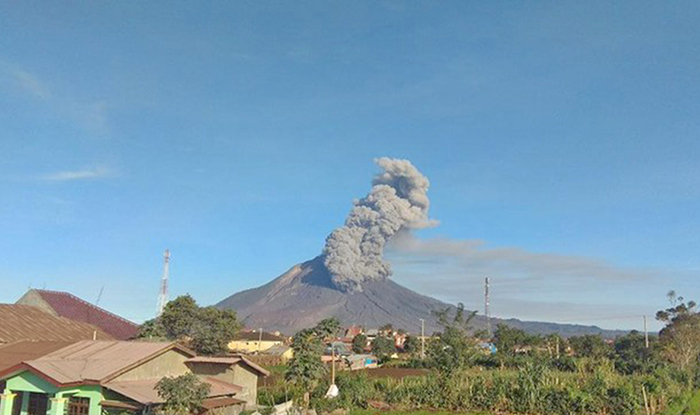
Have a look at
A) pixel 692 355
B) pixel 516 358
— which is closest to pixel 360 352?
pixel 516 358

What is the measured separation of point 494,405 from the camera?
Answer: 31375 millimetres

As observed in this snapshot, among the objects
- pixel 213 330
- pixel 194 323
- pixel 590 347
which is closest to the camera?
pixel 213 330

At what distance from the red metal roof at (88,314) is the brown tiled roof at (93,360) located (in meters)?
30.6

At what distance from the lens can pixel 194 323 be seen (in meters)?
55.6

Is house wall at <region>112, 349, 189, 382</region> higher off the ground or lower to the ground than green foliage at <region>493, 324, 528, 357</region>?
lower

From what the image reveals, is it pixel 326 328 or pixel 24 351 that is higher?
pixel 326 328

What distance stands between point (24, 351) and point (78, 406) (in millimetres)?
9954

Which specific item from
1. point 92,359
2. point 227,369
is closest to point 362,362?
point 227,369

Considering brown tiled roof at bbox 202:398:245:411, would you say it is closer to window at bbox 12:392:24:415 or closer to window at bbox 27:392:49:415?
window at bbox 27:392:49:415

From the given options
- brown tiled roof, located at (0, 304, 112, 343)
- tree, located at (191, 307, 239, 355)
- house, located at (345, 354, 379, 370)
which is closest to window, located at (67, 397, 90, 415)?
brown tiled roof, located at (0, 304, 112, 343)

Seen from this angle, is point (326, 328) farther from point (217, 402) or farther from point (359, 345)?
point (359, 345)

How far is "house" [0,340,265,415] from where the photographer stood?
24.5m

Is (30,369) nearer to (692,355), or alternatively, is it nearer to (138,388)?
(138,388)

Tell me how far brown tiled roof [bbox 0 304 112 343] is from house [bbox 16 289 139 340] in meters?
7.82
